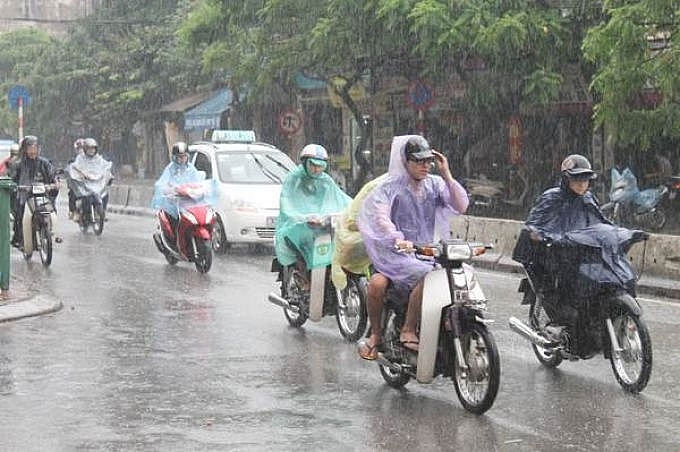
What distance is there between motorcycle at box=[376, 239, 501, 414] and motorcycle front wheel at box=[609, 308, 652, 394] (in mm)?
1068

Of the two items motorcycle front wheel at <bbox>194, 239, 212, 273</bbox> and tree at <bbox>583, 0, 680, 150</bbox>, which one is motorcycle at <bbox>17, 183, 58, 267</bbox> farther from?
tree at <bbox>583, 0, 680, 150</bbox>

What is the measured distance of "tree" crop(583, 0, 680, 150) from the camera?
56.9ft

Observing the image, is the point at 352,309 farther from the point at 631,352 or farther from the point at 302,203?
the point at 631,352

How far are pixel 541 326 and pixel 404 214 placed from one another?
65.6 inches

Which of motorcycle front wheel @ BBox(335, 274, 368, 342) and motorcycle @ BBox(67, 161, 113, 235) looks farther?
motorcycle @ BBox(67, 161, 113, 235)

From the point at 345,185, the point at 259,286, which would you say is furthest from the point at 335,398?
the point at 345,185

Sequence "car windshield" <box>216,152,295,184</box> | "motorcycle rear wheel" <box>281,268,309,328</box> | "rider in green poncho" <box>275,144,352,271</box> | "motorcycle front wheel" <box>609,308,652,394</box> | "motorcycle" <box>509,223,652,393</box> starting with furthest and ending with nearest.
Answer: "car windshield" <box>216,152,295,184</box>
"motorcycle rear wheel" <box>281,268,309,328</box>
"rider in green poncho" <box>275,144,352,271</box>
"motorcycle" <box>509,223,652,393</box>
"motorcycle front wheel" <box>609,308,652,394</box>

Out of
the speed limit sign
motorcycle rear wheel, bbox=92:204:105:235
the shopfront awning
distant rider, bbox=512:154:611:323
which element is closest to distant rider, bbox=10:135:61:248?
motorcycle rear wheel, bbox=92:204:105:235

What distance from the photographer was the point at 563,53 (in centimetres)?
2467

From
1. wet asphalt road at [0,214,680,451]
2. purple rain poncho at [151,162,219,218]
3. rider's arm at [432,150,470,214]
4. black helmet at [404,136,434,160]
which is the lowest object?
wet asphalt road at [0,214,680,451]

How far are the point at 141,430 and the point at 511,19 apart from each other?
16.9 meters

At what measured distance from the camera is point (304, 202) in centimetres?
1123

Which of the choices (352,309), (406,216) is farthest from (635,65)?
(406,216)

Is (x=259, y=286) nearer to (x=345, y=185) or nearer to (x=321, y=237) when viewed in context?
(x=321, y=237)
